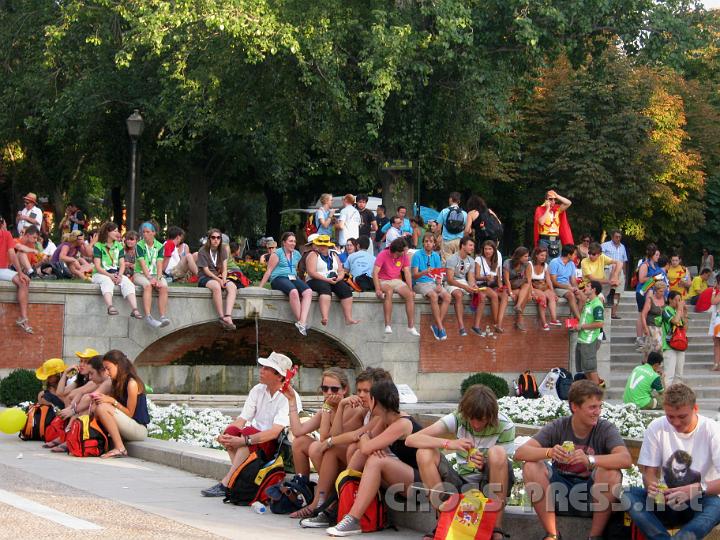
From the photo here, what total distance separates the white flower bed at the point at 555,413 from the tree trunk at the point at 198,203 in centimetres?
2168

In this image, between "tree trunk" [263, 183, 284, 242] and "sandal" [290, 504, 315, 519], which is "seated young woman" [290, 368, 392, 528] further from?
"tree trunk" [263, 183, 284, 242]

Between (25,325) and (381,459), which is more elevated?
(25,325)

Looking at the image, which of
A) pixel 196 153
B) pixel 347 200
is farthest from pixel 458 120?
pixel 196 153

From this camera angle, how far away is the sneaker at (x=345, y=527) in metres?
9.42

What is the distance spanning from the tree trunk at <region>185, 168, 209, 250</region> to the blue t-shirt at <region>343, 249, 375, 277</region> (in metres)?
18.3

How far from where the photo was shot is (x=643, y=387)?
18.6m

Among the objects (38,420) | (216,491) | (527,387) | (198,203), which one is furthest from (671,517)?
(198,203)

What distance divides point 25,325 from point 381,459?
11.6 m

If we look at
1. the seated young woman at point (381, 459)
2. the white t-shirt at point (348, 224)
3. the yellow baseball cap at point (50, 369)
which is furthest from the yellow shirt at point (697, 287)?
the seated young woman at point (381, 459)

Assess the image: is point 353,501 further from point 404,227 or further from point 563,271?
point 404,227

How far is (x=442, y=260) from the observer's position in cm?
2252

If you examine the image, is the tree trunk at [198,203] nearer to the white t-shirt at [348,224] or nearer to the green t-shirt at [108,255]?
the white t-shirt at [348,224]

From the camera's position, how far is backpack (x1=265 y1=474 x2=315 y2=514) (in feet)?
34.0

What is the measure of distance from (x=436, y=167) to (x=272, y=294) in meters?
14.4
